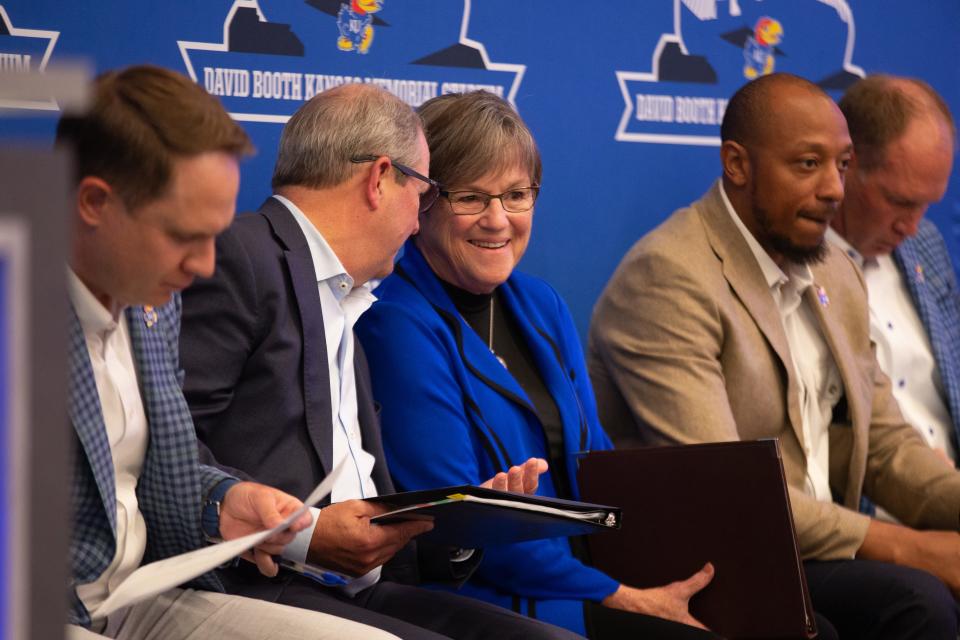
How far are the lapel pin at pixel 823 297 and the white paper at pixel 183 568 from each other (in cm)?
218

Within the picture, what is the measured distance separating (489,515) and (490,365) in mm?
685

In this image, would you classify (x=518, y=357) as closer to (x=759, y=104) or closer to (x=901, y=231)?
(x=759, y=104)

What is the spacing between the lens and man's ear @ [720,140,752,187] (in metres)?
3.44

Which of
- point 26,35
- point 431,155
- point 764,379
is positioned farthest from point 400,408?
point 26,35

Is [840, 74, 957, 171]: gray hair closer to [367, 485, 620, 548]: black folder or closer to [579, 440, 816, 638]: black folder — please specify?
[579, 440, 816, 638]: black folder

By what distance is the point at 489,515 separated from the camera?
2.11 metres

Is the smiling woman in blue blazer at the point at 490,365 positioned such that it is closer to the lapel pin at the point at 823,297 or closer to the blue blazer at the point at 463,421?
the blue blazer at the point at 463,421

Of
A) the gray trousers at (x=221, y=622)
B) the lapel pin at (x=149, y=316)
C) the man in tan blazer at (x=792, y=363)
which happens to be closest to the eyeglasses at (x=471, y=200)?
the man in tan blazer at (x=792, y=363)

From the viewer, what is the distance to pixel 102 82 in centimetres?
175

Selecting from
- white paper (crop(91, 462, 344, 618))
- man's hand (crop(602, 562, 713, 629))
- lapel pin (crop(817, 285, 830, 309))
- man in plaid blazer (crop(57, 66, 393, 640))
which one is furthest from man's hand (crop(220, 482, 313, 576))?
lapel pin (crop(817, 285, 830, 309))

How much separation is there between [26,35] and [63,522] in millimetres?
2259

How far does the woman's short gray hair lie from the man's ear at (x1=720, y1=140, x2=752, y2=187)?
785mm

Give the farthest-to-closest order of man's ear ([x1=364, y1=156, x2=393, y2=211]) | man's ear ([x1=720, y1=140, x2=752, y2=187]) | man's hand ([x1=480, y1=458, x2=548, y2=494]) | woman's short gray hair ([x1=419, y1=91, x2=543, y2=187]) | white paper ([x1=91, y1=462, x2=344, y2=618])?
1. man's ear ([x1=720, y1=140, x2=752, y2=187])
2. woman's short gray hair ([x1=419, y1=91, x2=543, y2=187])
3. man's ear ([x1=364, y1=156, x2=393, y2=211])
4. man's hand ([x1=480, y1=458, x2=548, y2=494])
5. white paper ([x1=91, y1=462, x2=344, y2=618])

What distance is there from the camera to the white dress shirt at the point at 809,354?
131 inches
